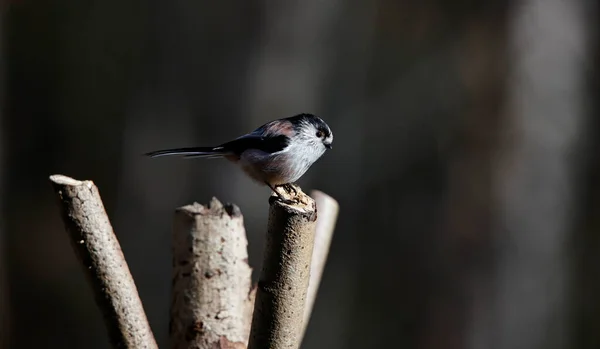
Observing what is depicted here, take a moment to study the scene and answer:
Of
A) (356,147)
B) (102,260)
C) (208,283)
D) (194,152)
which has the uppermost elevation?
(194,152)

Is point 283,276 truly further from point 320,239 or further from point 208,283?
point 320,239

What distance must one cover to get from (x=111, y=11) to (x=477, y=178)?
2736mm

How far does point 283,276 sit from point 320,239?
23.6 inches

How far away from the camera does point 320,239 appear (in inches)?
83.5

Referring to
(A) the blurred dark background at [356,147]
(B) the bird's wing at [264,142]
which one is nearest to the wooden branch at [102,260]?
(B) the bird's wing at [264,142]

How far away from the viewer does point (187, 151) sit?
205 centimetres

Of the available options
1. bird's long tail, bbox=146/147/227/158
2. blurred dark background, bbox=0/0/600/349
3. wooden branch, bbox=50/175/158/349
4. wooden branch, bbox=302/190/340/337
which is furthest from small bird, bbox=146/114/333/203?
blurred dark background, bbox=0/0/600/349

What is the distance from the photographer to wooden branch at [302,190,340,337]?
2.07 m

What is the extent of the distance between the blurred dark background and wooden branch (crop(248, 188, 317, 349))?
120 inches

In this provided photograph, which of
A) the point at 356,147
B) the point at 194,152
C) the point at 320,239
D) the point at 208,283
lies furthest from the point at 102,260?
the point at 356,147

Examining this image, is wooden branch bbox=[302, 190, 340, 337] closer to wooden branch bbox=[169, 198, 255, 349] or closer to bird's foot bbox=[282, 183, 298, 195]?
bird's foot bbox=[282, 183, 298, 195]

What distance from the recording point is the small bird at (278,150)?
2031 mm

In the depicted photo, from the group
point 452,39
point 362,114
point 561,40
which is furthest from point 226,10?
point 561,40

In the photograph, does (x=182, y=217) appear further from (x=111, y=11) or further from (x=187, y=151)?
(x=111, y=11)
